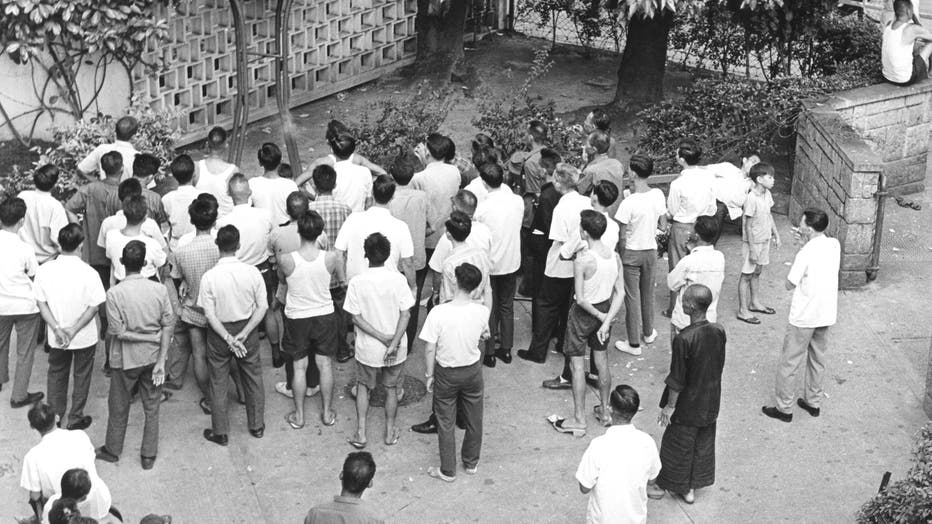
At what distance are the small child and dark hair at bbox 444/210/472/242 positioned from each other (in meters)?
2.71

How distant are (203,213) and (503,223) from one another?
226 centimetres

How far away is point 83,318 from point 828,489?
507cm

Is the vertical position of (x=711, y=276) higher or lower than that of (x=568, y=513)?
higher

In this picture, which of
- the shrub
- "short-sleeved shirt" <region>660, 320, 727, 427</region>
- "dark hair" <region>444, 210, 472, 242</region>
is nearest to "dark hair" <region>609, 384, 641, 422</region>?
"short-sleeved shirt" <region>660, 320, 727, 427</region>

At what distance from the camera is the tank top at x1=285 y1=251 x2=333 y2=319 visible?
8.95 metres

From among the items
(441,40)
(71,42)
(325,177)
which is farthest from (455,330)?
(441,40)

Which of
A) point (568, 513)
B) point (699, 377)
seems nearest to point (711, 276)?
point (699, 377)

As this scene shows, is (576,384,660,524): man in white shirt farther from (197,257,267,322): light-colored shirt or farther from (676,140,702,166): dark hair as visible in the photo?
(676,140,702,166): dark hair

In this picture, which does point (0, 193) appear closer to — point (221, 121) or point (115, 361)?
→ point (221, 121)

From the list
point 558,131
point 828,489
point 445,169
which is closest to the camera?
point 828,489

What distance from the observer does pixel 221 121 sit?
1447cm

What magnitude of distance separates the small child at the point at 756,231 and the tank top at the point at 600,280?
78.6 inches

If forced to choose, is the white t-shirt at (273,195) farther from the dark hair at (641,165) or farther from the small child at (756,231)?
the small child at (756,231)

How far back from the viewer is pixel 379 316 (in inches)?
346
